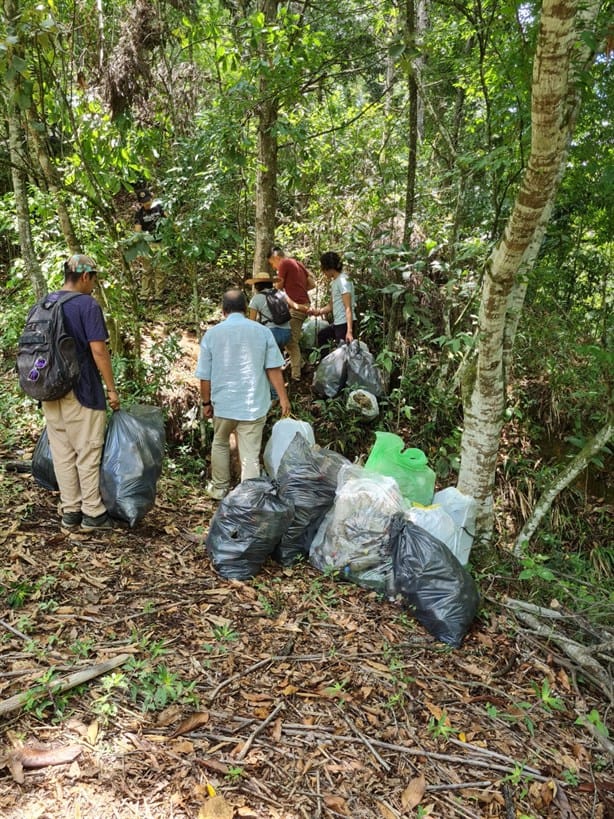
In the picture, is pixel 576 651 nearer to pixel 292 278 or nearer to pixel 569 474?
pixel 569 474

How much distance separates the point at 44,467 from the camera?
394 centimetres

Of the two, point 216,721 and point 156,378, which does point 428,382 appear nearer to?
point 156,378

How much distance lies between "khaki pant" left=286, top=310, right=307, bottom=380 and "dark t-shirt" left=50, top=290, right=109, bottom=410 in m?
2.89

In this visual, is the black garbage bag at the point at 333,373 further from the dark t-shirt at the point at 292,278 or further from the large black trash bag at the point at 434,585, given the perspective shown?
the large black trash bag at the point at 434,585

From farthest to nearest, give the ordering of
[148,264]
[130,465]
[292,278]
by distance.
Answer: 1. [148,264]
2. [292,278]
3. [130,465]

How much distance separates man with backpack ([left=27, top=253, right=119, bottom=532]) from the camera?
3.46m

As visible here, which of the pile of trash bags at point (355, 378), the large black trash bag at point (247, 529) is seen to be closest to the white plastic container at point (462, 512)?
the large black trash bag at point (247, 529)

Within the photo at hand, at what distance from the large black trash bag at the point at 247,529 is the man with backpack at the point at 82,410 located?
2.93 feet

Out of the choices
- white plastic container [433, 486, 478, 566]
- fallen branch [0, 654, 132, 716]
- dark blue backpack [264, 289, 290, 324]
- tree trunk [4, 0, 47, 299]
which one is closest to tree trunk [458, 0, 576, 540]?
white plastic container [433, 486, 478, 566]

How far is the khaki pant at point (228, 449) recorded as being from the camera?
451 centimetres

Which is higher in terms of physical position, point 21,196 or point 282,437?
point 21,196

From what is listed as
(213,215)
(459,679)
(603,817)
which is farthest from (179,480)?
(603,817)

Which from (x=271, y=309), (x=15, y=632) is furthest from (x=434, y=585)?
(x=271, y=309)

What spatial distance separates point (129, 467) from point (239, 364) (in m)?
1.20
